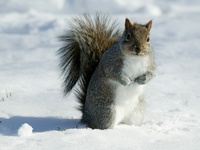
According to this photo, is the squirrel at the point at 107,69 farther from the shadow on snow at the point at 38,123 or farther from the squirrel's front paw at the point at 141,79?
the shadow on snow at the point at 38,123

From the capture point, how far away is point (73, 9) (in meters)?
12.7

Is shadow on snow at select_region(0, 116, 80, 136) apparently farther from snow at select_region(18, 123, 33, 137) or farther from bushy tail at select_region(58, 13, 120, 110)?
bushy tail at select_region(58, 13, 120, 110)

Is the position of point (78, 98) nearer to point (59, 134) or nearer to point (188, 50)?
point (59, 134)

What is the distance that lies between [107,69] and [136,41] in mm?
349

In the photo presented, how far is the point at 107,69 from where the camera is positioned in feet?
13.9

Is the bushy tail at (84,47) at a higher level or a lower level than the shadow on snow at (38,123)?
higher

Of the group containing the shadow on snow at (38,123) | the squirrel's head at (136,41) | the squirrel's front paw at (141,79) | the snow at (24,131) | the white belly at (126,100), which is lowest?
the shadow on snow at (38,123)

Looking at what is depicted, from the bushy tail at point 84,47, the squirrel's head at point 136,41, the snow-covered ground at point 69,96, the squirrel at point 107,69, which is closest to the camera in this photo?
the snow-covered ground at point 69,96

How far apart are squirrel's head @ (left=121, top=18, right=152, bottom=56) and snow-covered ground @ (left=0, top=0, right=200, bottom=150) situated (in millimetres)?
598

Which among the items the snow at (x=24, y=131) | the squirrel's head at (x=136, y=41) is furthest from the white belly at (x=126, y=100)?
the snow at (x=24, y=131)

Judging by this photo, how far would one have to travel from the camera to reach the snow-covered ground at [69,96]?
12.4ft

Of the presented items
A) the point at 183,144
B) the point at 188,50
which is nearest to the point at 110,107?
the point at 183,144

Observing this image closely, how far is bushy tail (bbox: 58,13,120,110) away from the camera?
15.2ft

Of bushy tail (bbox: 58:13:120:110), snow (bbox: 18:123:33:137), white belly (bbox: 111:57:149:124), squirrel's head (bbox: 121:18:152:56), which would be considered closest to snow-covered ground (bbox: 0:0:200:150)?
snow (bbox: 18:123:33:137)
